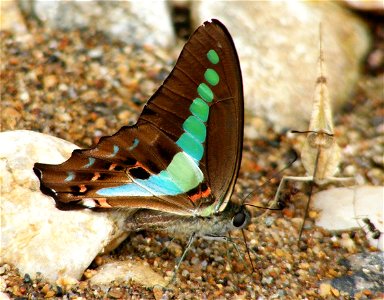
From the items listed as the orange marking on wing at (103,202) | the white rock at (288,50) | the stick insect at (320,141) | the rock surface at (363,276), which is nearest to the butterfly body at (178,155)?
the orange marking on wing at (103,202)

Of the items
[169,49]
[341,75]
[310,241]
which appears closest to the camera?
[310,241]

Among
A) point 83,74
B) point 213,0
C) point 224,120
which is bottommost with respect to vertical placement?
point 83,74

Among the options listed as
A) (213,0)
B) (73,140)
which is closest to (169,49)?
(213,0)

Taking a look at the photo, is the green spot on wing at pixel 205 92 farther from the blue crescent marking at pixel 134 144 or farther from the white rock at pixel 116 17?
the white rock at pixel 116 17

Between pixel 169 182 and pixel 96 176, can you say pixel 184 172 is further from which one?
pixel 96 176

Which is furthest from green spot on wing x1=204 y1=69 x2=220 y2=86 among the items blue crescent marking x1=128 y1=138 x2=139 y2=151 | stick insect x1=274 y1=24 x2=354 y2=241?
stick insect x1=274 y1=24 x2=354 y2=241

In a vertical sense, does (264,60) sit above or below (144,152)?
below

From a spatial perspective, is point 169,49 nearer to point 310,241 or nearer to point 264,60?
point 264,60
